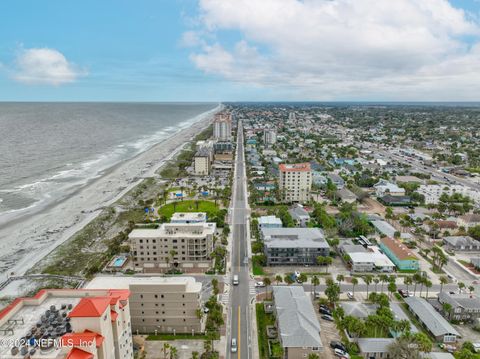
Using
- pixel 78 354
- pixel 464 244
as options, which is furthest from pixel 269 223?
pixel 78 354

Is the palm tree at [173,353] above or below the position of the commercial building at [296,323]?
below

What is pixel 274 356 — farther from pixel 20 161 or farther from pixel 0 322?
pixel 20 161

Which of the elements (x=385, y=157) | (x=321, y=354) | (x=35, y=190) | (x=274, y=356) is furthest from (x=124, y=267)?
(x=385, y=157)

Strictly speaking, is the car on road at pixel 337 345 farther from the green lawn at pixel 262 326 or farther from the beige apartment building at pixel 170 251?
the beige apartment building at pixel 170 251

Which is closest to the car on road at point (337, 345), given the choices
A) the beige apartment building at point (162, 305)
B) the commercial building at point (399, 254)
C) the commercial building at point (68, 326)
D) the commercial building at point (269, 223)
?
the beige apartment building at point (162, 305)

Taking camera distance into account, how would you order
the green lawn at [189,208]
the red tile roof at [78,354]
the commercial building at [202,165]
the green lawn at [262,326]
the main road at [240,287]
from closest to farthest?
the red tile roof at [78,354] → the green lawn at [262,326] → the main road at [240,287] → the green lawn at [189,208] → the commercial building at [202,165]

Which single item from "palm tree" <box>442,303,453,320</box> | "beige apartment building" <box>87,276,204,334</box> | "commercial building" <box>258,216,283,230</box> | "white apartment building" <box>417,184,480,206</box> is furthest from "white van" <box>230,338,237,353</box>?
"white apartment building" <box>417,184,480,206</box>

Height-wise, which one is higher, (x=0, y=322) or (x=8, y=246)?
(x=0, y=322)

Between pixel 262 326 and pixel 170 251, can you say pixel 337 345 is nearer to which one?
pixel 262 326
